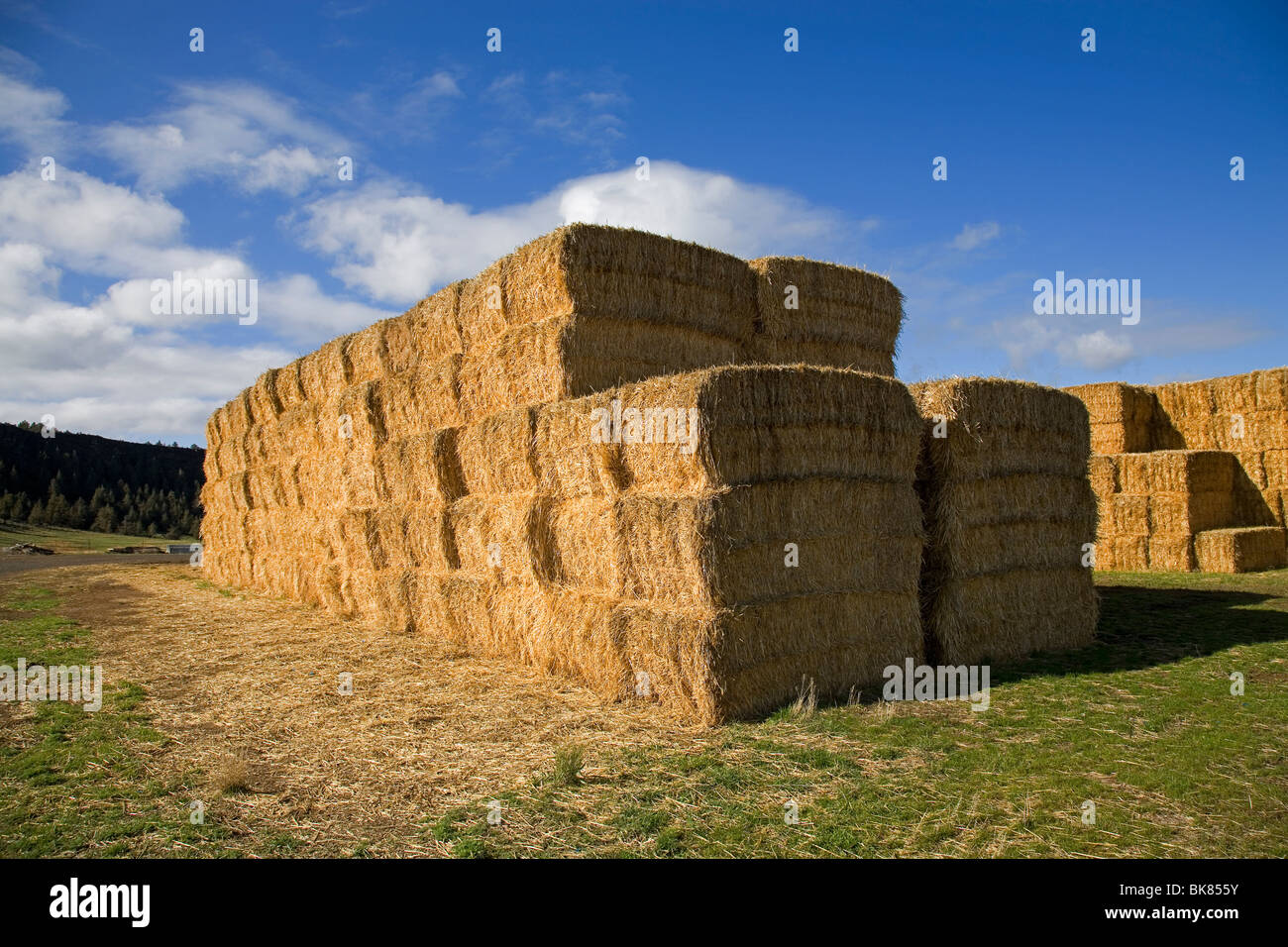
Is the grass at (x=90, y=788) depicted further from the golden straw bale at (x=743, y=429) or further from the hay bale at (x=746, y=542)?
the golden straw bale at (x=743, y=429)

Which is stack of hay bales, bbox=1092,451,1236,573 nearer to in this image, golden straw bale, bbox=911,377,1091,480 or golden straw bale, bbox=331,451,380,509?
golden straw bale, bbox=911,377,1091,480

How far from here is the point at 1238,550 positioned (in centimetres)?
1631

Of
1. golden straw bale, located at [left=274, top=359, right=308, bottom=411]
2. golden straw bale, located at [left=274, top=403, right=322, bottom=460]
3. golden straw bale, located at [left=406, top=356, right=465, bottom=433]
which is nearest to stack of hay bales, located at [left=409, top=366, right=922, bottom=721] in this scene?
golden straw bale, located at [left=406, top=356, right=465, bottom=433]

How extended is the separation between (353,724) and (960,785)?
494cm

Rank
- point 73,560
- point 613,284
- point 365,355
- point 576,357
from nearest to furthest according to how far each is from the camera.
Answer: point 576,357, point 613,284, point 365,355, point 73,560

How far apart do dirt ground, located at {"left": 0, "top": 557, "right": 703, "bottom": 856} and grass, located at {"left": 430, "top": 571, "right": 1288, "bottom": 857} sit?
49 centimetres

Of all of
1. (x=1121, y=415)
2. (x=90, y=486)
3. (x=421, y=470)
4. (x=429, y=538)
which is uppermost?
(x=90, y=486)

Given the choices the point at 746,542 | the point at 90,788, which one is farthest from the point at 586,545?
the point at 90,788

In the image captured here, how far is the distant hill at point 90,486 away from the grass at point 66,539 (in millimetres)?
1222

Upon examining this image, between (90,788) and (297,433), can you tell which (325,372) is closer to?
(297,433)
